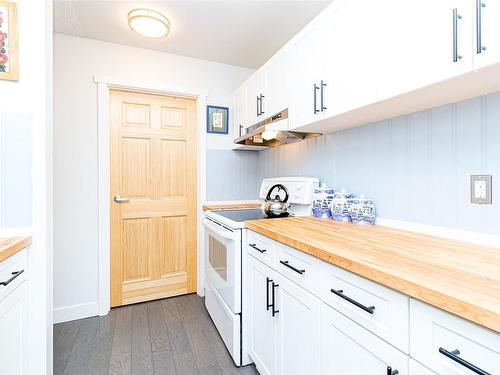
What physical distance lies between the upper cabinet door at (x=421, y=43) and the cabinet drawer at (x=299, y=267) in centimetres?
75

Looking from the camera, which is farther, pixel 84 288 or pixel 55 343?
pixel 84 288

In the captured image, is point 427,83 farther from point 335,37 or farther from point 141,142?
point 141,142

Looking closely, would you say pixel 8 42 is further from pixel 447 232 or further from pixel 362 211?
pixel 447 232

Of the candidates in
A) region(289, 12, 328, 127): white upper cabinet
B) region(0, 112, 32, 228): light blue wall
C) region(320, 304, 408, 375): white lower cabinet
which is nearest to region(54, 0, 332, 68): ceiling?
region(289, 12, 328, 127): white upper cabinet

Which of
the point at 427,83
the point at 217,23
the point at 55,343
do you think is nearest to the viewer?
the point at 427,83

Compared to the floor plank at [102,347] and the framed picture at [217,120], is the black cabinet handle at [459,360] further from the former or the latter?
the framed picture at [217,120]

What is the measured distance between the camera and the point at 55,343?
6.09ft

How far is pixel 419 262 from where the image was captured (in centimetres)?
79

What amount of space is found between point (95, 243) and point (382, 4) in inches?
103

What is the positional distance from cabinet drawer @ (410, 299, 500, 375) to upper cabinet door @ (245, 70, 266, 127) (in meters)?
1.70

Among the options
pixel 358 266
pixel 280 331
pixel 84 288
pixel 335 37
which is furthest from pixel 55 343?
pixel 335 37

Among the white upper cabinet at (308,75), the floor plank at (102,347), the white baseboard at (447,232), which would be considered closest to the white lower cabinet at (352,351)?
the white baseboard at (447,232)

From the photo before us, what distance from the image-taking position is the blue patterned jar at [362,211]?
4.84 feet

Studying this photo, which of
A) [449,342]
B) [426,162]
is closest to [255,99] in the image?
[426,162]
